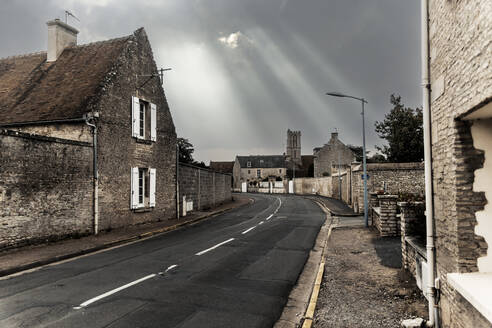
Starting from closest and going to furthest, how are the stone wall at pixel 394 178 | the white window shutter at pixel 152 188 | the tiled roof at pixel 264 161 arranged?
the white window shutter at pixel 152 188 → the stone wall at pixel 394 178 → the tiled roof at pixel 264 161

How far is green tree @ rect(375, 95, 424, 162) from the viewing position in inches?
1207

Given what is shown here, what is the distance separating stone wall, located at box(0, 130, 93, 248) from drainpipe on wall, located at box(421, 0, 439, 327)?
10910 mm

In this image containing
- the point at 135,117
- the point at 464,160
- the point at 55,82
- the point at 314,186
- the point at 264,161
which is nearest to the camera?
the point at 464,160

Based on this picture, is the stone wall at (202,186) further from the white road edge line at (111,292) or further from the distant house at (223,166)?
the distant house at (223,166)

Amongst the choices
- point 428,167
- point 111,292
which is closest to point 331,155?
point 428,167

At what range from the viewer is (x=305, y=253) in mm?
10562

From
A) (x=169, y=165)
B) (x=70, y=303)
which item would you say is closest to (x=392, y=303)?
(x=70, y=303)

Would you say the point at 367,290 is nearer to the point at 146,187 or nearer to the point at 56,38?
the point at 146,187

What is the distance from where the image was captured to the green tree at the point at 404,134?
101ft

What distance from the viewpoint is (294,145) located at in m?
91.9

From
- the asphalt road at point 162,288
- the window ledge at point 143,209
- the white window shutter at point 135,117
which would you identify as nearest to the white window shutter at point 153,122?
the white window shutter at point 135,117

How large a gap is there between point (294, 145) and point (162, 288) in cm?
8659

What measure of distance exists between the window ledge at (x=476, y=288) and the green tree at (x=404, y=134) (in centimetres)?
2904

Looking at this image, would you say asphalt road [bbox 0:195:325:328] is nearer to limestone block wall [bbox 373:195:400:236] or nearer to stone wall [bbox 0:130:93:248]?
stone wall [bbox 0:130:93:248]
